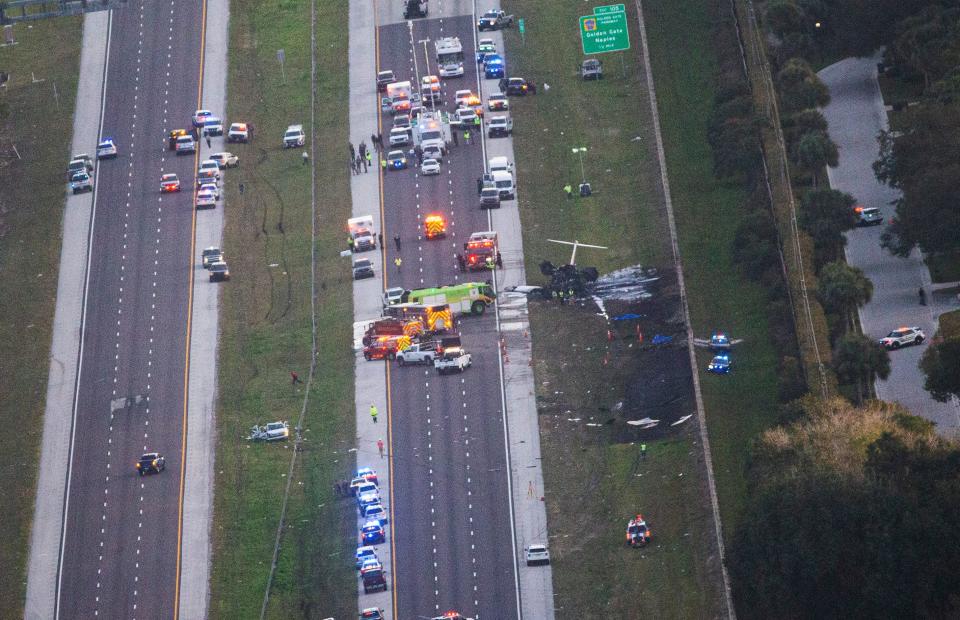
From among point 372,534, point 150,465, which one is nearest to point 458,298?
point 150,465

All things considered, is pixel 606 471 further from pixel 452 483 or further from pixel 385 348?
pixel 385 348

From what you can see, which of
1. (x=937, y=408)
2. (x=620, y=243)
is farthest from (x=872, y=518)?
(x=620, y=243)

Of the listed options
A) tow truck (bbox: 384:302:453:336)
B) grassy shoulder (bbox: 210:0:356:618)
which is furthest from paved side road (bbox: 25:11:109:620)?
tow truck (bbox: 384:302:453:336)

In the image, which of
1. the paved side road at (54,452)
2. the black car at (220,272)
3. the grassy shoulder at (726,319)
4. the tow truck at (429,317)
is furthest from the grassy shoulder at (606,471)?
the paved side road at (54,452)

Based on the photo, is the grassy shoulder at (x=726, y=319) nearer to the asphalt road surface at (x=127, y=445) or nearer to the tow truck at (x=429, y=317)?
the tow truck at (x=429, y=317)

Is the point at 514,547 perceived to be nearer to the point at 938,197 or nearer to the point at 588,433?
the point at 588,433
